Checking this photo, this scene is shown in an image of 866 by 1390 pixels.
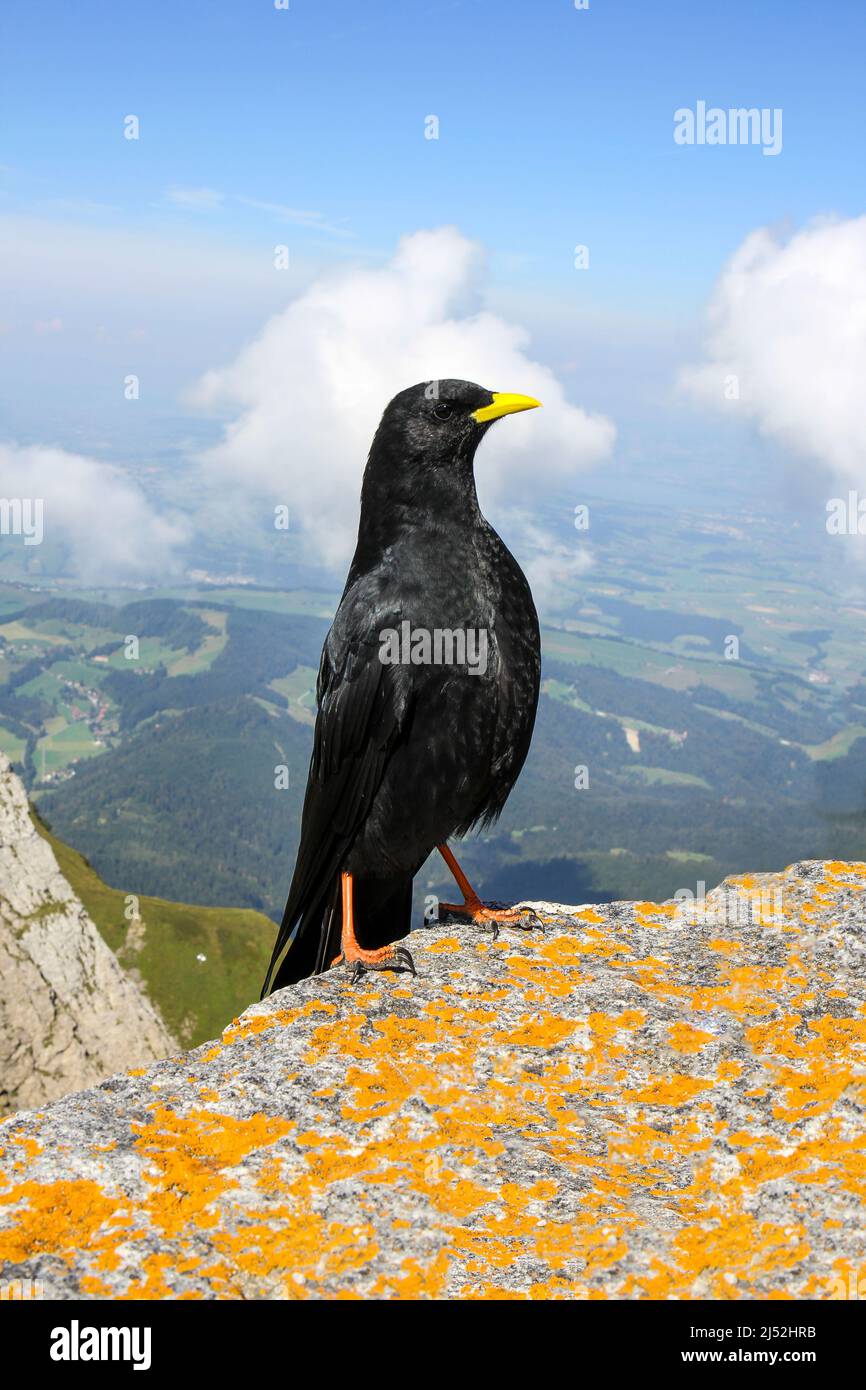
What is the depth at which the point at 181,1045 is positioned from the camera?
67.6m

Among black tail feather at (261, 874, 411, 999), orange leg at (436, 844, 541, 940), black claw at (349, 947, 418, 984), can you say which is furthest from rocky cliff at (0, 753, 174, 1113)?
black claw at (349, 947, 418, 984)

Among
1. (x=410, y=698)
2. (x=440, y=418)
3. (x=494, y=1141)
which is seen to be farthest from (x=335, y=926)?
(x=440, y=418)

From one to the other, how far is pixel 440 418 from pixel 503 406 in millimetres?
564

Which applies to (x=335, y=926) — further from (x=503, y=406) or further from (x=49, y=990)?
(x=49, y=990)

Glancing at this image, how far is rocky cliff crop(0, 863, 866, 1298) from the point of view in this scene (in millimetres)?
3377

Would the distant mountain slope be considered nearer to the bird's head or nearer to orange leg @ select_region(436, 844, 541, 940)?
orange leg @ select_region(436, 844, 541, 940)

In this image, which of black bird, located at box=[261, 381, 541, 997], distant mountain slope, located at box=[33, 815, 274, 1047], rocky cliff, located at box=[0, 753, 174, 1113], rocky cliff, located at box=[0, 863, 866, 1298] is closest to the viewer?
rocky cliff, located at box=[0, 863, 866, 1298]

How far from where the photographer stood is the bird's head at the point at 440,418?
7.76 metres

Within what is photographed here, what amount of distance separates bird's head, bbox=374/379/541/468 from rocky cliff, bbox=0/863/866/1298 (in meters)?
4.13

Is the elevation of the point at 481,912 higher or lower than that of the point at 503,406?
lower

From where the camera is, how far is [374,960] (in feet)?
20.4

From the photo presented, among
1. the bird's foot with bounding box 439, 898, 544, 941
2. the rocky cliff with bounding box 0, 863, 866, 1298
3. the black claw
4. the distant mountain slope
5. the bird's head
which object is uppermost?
the bird's head
